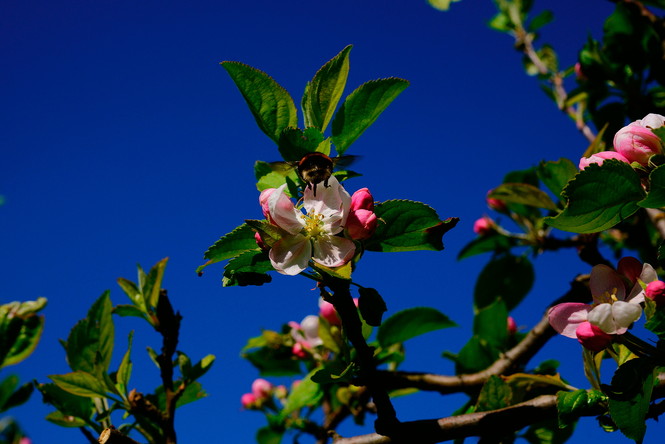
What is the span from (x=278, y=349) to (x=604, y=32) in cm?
187

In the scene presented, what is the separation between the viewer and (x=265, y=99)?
3.90 feet

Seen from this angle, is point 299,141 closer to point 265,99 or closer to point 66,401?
point 265,99

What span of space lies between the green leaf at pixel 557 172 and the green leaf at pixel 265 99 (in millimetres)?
805

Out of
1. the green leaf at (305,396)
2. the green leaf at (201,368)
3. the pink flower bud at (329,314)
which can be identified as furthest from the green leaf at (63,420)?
the pink flower bud at (329,314)

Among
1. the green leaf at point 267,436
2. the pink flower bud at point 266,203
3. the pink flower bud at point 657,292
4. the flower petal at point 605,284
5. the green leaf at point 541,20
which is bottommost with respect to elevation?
the pink flower bud at point 657,292

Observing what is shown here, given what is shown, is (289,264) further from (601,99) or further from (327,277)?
(601,99)

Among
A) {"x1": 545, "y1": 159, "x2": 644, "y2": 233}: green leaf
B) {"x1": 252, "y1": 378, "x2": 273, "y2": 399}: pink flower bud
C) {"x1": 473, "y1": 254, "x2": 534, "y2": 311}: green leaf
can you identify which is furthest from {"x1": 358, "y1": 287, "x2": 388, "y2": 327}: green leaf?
{"x1": 252, "y1": 378, "x2": 273, "y2": 399}: pink flower bud

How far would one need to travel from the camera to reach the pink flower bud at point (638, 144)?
106 cm

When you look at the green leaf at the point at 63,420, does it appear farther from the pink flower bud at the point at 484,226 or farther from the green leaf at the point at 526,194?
the pink flower bud at the point at 484,226

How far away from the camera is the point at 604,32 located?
7.63 feet

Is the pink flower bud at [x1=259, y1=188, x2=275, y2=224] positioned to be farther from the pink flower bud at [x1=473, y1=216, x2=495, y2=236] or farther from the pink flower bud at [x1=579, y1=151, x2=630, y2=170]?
the pink flower bud at [x1=473, y1=216, x2=495, y2=236]

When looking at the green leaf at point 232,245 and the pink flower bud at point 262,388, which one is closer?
the green leaf at point 232,245

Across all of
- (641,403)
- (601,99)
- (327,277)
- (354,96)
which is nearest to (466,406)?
(641,403)

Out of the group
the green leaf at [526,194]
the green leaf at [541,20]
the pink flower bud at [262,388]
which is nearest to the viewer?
the green leaf at [526,194]
